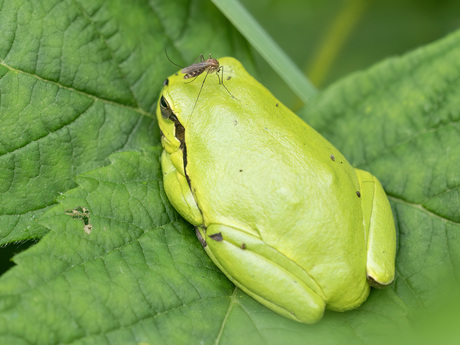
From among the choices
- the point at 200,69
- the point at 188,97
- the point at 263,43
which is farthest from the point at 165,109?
the point at 263,43

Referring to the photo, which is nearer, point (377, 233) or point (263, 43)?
point (377, 233)

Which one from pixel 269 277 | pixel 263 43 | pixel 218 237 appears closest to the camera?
pixel 269 277

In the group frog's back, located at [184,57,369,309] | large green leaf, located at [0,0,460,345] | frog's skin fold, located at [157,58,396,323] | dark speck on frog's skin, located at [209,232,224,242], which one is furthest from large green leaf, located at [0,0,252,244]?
dark speck on frog's skin, located at [209,232,224,242]

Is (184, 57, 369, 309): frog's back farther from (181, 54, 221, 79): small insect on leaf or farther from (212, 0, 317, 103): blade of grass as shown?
(212, 0, 317, 103): blade of grass

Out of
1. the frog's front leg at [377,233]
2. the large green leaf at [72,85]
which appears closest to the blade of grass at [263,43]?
the large green leaf at [72,85]

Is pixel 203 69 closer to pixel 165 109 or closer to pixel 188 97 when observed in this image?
pixel 188 97
